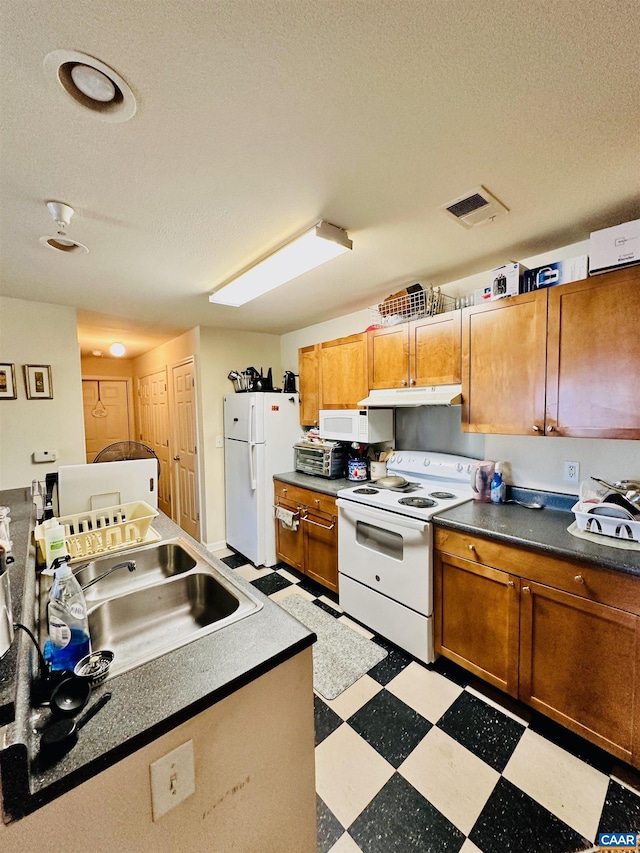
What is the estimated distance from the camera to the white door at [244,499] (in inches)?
127

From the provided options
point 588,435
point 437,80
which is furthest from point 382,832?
point 437,80

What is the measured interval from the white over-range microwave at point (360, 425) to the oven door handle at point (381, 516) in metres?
0.57

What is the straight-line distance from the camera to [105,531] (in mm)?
1528

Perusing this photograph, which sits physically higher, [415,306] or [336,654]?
[415,306]

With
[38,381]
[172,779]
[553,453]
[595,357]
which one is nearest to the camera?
[172,779]

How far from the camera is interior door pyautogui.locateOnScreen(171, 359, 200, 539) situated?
3.78 metres

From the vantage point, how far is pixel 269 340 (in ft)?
13.4

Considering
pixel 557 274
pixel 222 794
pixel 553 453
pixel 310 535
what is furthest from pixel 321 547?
pixel 557 274

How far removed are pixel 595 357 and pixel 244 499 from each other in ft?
9.41

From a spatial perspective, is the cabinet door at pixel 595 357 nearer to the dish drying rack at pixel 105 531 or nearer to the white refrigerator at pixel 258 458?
the dish drying rack at pixel 105 531

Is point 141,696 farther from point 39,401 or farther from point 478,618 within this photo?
point 39,401

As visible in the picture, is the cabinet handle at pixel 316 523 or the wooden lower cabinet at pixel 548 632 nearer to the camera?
the wooden lower cabinet at pixel 548 632

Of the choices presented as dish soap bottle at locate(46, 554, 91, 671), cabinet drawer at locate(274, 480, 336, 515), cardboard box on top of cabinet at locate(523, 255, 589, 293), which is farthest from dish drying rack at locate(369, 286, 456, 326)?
dish soap bottle at locate(46, 554, 91, 671)

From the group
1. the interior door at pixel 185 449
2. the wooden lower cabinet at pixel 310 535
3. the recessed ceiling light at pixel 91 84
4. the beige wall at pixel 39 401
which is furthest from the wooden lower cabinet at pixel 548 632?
the beige wall at pixel 39 401
